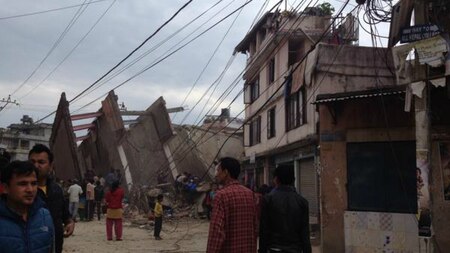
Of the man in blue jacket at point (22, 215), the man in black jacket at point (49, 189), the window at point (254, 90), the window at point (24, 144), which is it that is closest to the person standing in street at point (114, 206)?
the man in black jacket at point (49, 189)

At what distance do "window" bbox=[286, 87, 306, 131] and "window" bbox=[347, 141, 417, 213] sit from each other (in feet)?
23.4

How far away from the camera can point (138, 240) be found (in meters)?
13.8

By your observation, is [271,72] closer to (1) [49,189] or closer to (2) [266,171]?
(2) [266,171]

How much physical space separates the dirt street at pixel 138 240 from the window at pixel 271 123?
619cm

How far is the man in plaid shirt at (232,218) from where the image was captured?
4.04 meters

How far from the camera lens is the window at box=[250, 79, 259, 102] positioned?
27.0 metres

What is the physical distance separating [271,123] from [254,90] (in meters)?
4.66

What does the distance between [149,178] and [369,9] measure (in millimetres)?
19847

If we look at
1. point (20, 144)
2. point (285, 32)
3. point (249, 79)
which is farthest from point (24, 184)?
point (20, 144)

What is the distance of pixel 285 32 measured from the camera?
74.2 feet

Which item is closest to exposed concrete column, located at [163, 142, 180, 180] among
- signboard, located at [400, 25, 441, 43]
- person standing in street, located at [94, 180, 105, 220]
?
person standing in street, located at [94, 180, 105, 220]

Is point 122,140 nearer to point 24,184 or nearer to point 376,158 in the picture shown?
point 376,158

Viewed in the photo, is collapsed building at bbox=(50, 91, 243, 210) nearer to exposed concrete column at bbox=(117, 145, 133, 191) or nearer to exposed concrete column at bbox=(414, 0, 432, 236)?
exposed concrete column at bbox=(117, 145, 133, 191)

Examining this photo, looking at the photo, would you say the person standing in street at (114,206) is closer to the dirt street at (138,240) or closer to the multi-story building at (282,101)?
the dirt street at (138,240)
